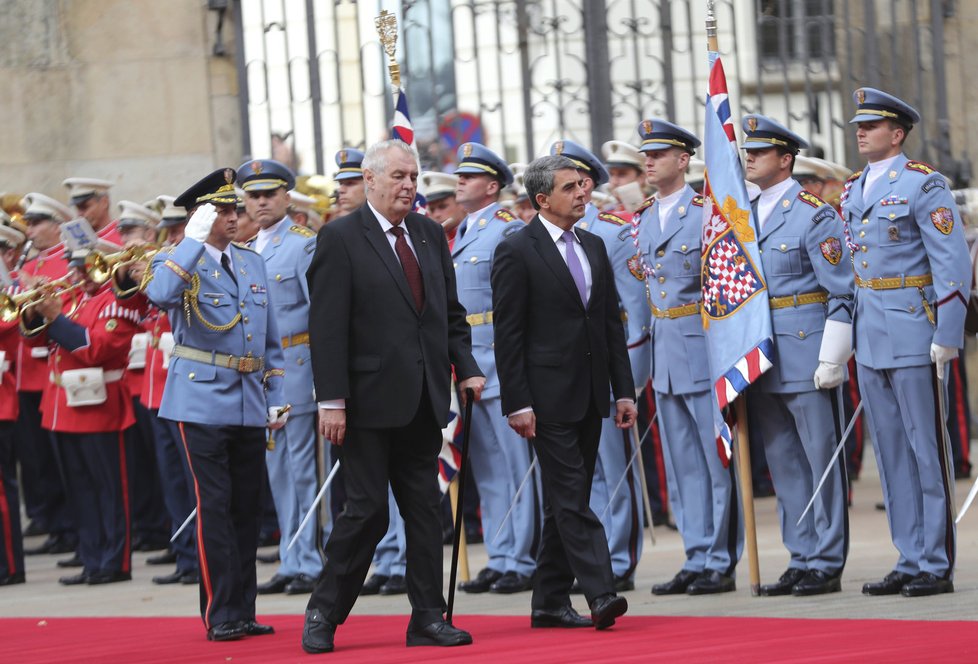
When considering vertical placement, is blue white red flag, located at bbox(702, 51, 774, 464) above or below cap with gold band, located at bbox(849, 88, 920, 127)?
below

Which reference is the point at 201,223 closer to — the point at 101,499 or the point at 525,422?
the point at 525,422

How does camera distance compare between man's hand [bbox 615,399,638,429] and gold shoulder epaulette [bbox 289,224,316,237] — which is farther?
gold shoulder epaulette [bbox 289,224,316,237]

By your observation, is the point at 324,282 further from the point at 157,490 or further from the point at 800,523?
the point at 157,490

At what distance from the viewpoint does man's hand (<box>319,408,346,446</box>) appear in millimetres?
6914

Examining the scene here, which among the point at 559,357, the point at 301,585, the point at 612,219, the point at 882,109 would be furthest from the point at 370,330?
the point at 301,585

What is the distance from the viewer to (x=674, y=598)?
320 inches

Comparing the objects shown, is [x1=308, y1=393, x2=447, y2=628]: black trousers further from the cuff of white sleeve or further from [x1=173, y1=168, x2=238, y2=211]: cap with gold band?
the cuff of white sleeve

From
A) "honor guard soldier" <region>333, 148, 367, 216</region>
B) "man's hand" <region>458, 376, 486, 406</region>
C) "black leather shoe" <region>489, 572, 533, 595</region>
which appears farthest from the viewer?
"honor guard soldier" <region>333, 148, 367, 216</region>

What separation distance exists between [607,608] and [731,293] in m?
1.68

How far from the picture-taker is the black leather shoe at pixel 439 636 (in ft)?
22.6

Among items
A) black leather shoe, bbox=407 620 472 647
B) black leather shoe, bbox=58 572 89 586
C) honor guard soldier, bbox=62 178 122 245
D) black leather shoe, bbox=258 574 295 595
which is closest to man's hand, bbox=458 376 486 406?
black leather shoe, bbox=407 620 472 647

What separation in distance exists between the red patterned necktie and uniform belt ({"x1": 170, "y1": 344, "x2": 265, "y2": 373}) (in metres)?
1.01

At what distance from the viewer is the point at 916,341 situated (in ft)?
25.0

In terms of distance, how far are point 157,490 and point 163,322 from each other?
2.25 metres
